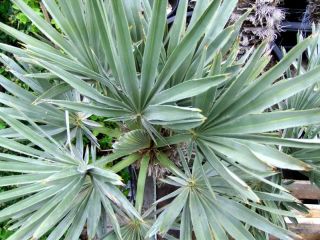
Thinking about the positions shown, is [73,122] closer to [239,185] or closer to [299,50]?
[239,185]

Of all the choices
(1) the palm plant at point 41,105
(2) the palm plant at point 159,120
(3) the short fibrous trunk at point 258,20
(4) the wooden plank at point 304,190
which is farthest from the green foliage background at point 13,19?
(4) the wooden plank at point 304,190

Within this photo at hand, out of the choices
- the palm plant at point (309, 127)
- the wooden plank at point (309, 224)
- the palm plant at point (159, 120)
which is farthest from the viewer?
the wooden plank at point (309, 224)

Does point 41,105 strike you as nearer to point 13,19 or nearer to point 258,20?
point 13,19

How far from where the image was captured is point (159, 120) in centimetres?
106

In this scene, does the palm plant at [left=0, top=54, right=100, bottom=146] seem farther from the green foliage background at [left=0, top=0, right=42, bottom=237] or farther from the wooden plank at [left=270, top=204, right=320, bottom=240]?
A: the wooden plank at [left=270, top=204, right=320, bottom=240]

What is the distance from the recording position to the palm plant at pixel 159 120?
3.06 ft

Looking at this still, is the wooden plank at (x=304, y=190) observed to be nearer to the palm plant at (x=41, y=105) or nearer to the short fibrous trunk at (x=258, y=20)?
the short fibrous trunk at (x=258, y=20)

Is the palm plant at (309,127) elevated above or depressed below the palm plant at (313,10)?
below

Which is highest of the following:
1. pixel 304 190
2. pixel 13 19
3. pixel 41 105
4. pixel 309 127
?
pixel 13 19

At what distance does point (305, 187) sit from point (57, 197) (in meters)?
1.15

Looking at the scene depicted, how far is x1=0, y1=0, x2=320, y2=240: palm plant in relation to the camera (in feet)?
3.06

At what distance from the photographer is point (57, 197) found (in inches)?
41.9

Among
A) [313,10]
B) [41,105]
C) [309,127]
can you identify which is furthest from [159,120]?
[313,10]

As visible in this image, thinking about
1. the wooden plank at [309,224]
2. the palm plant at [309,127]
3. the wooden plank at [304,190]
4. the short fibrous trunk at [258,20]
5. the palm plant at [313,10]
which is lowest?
the wooden plank at [309,224]
